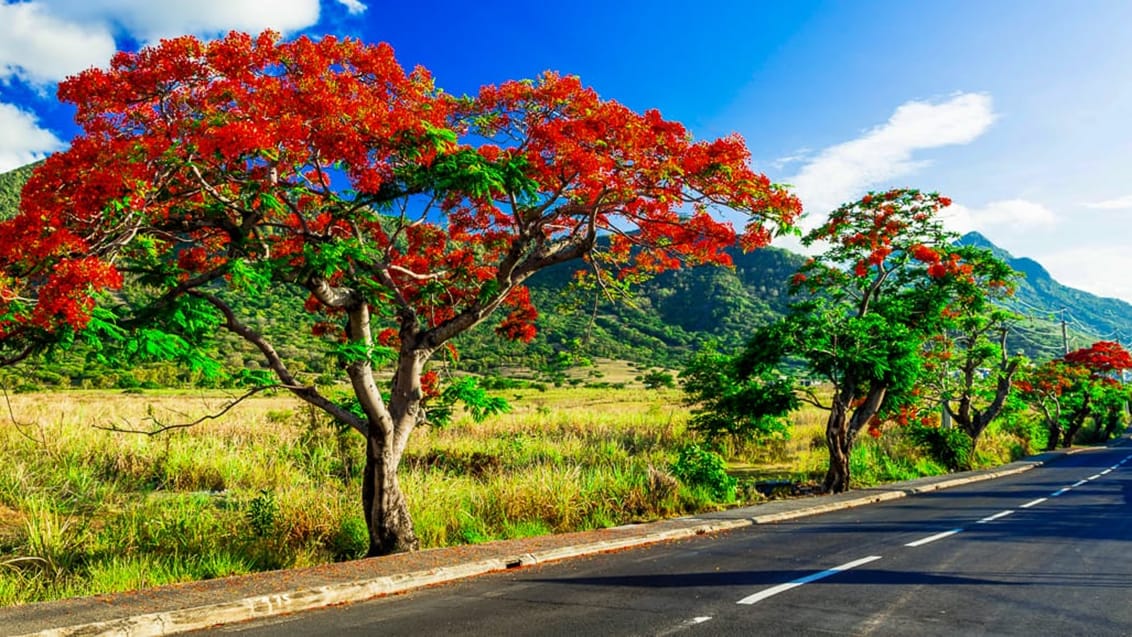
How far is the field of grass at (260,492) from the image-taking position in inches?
354

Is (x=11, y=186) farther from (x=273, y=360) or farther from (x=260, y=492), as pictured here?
(x=273, y=360)

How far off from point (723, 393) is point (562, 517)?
12170 millimetres

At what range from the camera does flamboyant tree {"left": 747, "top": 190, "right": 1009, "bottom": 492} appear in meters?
17.0

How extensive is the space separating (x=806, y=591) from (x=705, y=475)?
8.66 meters

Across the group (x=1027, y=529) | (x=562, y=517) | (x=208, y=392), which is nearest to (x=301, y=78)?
(x=562, y=517)

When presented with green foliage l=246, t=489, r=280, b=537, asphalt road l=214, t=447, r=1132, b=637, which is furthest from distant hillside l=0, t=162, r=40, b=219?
asphalt road l=214, t=447, r=1132, b=637

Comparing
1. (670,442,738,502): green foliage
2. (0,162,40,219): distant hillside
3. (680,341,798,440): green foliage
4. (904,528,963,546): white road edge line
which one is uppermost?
(0,162,40,219): distant hillside

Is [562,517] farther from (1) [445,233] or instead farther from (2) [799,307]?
(2) [799,307]

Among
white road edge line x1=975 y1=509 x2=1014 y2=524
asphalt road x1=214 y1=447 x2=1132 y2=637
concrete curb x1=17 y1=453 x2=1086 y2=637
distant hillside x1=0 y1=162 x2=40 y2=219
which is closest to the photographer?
concrete curb x1=17 y1=453 x2=1086 y2=637

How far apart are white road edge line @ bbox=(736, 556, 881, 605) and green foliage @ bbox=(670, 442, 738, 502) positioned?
6.53 m

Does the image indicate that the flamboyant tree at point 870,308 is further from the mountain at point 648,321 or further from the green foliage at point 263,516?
the mountain at point 648,321

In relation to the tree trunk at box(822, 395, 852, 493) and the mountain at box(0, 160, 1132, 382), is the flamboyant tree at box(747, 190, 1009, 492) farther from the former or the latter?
the mountain at box(0, 160, 1132, 382)

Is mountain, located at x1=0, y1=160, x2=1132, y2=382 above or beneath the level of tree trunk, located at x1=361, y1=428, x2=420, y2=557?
above

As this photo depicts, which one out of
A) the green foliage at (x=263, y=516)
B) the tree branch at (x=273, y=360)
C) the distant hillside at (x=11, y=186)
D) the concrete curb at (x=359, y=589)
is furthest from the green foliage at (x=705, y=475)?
the distant hillside at (x=11, y=186)
